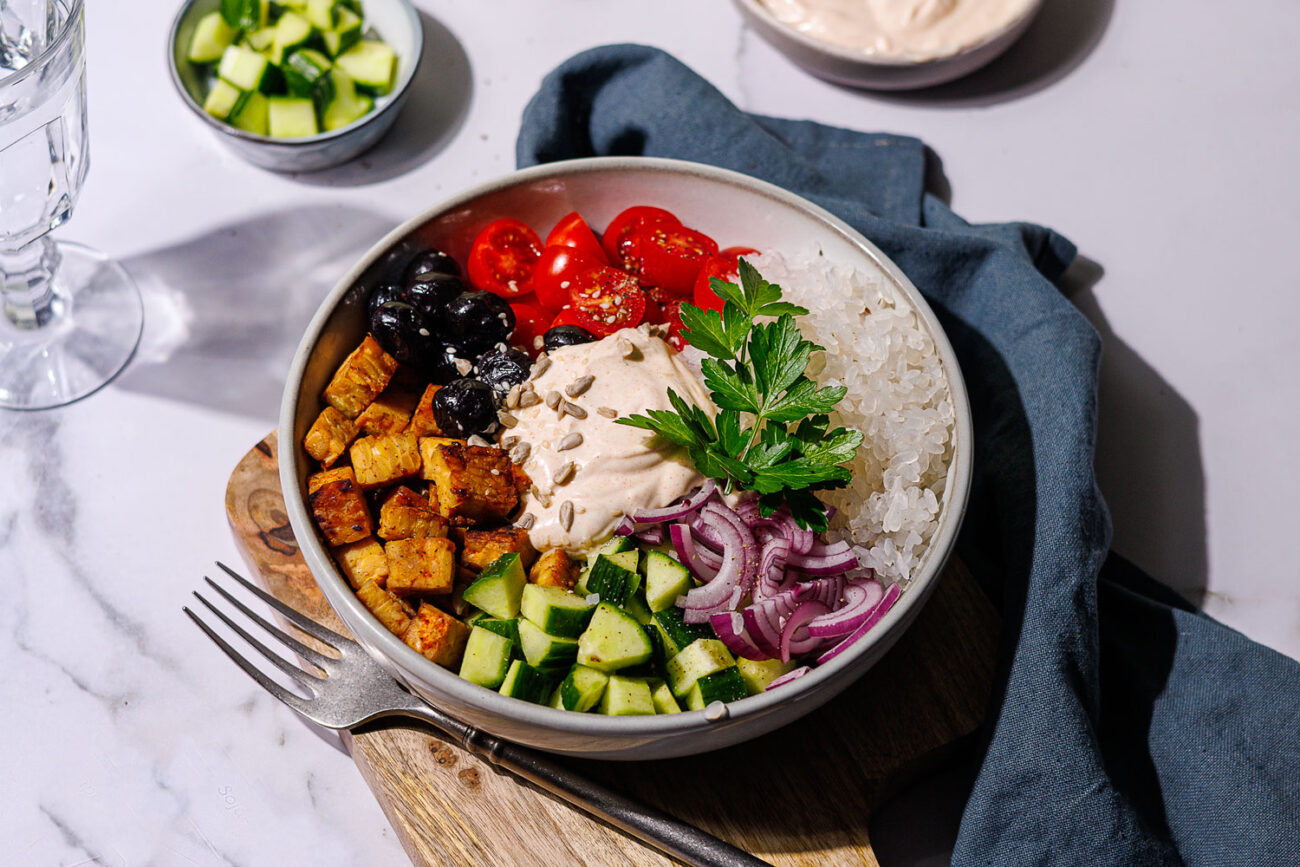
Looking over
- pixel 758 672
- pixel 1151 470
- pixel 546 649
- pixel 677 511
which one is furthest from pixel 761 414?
pixel 1151 470

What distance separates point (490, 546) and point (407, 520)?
15 cm

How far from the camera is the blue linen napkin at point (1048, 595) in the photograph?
5.92 feet

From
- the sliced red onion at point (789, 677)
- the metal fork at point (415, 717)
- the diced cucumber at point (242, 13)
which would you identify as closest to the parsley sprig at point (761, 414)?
the sliced red onion at point (789, 677)

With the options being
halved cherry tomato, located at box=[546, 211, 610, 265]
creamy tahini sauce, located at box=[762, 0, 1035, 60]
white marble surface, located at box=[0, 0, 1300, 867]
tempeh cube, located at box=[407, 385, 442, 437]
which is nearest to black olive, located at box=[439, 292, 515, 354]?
tempeh cube, located at box=[407, 385, 442, 437]

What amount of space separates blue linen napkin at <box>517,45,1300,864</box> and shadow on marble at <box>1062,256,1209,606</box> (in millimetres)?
125

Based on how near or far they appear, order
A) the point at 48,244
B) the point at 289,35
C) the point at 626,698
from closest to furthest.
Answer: the point at 626,698
the point at 48,244
the point at 289,35

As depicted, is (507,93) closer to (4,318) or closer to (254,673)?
(4,318)

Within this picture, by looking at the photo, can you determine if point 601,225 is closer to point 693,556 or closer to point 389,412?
point 389,412

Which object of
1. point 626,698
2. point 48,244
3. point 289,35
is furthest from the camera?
point 289,35

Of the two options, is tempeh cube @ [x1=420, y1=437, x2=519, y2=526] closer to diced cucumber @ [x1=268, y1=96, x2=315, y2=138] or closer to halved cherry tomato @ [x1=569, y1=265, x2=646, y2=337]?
halved cherry tomato @ [x1=569, y1=265, x2=646, y2=337]

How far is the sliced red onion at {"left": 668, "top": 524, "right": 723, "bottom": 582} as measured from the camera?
5.98 feet

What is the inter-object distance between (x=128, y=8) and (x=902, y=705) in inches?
105

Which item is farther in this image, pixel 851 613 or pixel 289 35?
pixel 289 35

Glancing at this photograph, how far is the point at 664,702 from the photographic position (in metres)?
1.71
